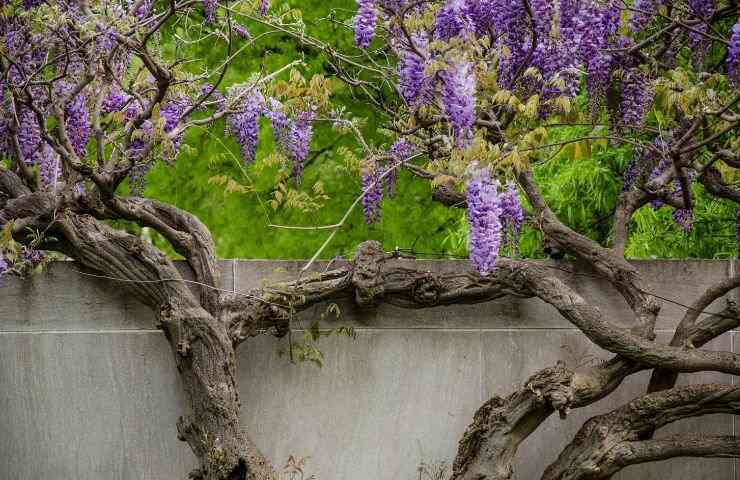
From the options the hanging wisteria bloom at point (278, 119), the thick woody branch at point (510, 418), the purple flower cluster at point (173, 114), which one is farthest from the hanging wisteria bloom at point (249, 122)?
the thick woody branch at point (510, 418)

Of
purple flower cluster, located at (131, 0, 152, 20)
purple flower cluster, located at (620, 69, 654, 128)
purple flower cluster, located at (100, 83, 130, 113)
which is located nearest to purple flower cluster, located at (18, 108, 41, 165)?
purple flower cluster, located at (100, 83, 130, 113)

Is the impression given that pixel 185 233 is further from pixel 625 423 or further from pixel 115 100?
pixel 625 423

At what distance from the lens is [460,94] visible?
432 cm

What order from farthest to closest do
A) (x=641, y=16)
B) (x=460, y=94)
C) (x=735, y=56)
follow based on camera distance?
(x=641, y=16) → (x=735, y=56) → (x=460, y=94)

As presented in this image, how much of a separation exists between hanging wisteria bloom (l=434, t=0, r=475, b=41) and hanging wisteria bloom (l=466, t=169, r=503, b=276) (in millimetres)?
743

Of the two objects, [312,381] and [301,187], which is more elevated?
[301,187]

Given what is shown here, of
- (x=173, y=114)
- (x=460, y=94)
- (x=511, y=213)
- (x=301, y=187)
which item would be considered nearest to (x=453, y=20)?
(x=460, y=94)

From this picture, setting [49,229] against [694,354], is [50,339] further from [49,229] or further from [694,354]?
[694,354]

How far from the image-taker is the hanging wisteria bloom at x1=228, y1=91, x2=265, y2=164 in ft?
17.2

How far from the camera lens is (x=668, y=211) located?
8.25m

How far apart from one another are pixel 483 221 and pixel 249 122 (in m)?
1.59

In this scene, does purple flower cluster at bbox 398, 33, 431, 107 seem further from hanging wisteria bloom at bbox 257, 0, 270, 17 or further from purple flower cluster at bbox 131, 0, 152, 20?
purple flower cluster at bbox 131, 0, 152, 20

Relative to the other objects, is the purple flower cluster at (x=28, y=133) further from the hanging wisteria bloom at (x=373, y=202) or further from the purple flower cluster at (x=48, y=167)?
the hanging wisteria bloom at (x=373, y=202)

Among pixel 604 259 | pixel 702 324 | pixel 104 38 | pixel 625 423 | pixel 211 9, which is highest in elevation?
pixel 211 9
